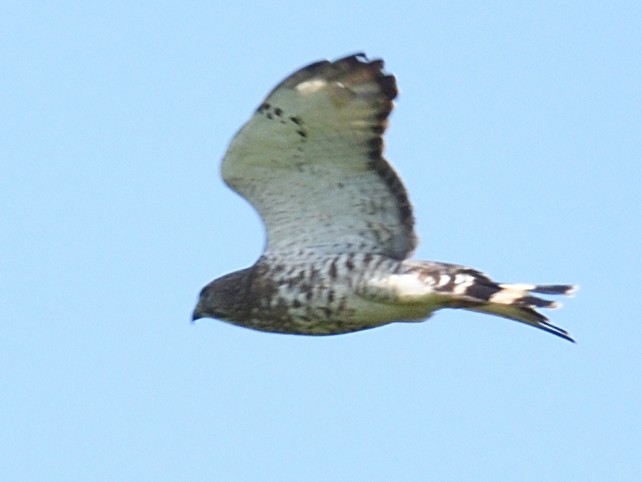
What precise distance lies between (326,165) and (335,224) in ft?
1.72

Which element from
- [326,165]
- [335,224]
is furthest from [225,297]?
[326,165]

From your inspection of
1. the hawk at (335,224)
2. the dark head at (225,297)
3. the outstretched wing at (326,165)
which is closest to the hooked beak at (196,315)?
the dark head at (225,297)

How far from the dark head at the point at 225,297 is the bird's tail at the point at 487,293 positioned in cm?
158

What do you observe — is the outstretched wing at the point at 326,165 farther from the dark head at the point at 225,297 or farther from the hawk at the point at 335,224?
the dark head at the point at 225,297

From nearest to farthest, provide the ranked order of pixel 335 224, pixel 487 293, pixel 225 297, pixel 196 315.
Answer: pixel 487 293
pixel 335 224
pixel 225 297
pixel 196 315

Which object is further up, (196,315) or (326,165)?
(326,165)

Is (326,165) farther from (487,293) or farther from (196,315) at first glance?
(196,315)

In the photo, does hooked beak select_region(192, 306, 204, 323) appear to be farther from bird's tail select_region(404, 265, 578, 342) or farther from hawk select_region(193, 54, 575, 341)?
bird's tail select_region(404, 265, 578, 342)

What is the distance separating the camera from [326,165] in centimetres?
1128

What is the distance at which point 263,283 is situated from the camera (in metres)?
11.6

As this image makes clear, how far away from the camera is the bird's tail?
1091 centimetres

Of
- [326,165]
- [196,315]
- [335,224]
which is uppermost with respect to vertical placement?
[326,165]

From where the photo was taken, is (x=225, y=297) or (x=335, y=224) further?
(x=225, y=297)

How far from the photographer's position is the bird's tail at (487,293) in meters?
10.9
